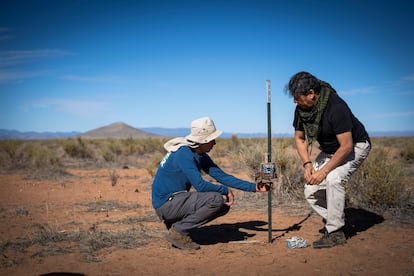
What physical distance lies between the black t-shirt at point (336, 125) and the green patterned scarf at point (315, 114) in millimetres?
55

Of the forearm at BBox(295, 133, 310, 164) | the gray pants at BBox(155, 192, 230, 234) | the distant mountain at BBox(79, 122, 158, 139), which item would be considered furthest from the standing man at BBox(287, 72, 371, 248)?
the distant mountain at BBox(79, 122, 158, 139)

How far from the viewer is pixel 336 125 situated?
4.29 m

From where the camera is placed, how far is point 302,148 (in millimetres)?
4879

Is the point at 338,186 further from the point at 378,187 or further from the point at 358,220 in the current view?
the point at 378,187

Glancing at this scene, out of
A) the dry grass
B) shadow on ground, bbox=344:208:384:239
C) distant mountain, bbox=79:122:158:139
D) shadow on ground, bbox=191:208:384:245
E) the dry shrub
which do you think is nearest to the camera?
the dry grass

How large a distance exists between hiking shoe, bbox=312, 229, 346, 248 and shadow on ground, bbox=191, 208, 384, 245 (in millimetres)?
487

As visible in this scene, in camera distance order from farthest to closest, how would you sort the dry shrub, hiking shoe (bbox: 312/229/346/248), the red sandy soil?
the dry shrub, hiking shoe (bbox: 312/229/346/248), the red sandy soil

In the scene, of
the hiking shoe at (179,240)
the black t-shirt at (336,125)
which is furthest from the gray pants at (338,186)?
the hiking shoe at (179,240)

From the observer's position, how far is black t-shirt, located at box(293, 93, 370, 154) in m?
4.27

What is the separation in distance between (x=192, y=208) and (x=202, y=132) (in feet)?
2.80

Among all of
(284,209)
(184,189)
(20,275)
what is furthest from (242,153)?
(20,275)

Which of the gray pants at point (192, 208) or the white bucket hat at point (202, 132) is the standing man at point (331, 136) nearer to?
the white bucket hat at point (202, 132)

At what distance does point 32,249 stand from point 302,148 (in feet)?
11.2

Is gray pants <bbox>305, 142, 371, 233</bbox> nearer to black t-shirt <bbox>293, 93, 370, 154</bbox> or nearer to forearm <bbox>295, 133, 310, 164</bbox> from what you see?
black t-shirt <bbox>293, 93, 370, 154</bbox>
